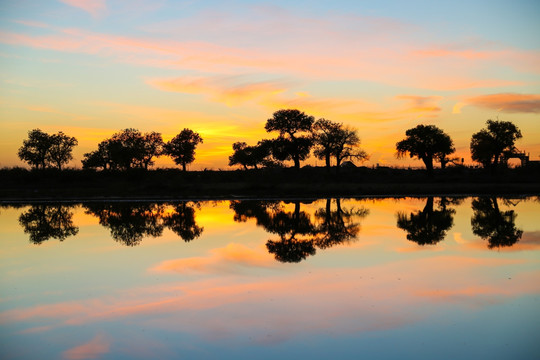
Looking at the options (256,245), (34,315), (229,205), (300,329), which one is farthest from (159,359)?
(229,205)

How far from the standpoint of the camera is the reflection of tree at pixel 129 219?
Result: 1040 inches

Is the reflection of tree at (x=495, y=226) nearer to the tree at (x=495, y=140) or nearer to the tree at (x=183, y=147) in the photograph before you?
the tree at (x=495, y=140)

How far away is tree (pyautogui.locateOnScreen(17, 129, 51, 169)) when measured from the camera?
10150 centimetres

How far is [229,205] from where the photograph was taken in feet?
148

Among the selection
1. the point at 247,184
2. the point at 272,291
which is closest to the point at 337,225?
the point at 272,291

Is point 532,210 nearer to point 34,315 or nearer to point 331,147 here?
point 34,315

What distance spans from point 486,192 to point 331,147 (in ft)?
146

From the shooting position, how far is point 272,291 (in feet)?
46.9

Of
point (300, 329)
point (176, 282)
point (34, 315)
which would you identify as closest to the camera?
point (300, 329)

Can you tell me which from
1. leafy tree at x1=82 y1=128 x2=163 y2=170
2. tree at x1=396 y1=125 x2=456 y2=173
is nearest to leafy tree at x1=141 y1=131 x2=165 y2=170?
leafy tree at x1=82 y1=128 x2=163 y2=170

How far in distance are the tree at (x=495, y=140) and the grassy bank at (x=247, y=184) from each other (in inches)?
156

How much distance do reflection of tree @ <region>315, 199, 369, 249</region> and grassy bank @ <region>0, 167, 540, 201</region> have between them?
706 inches

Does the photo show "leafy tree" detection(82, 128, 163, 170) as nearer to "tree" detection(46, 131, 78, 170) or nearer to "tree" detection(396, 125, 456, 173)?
"tree" detection(46, 131, 78, 170)

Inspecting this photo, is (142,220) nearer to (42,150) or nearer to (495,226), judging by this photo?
(495,226)
